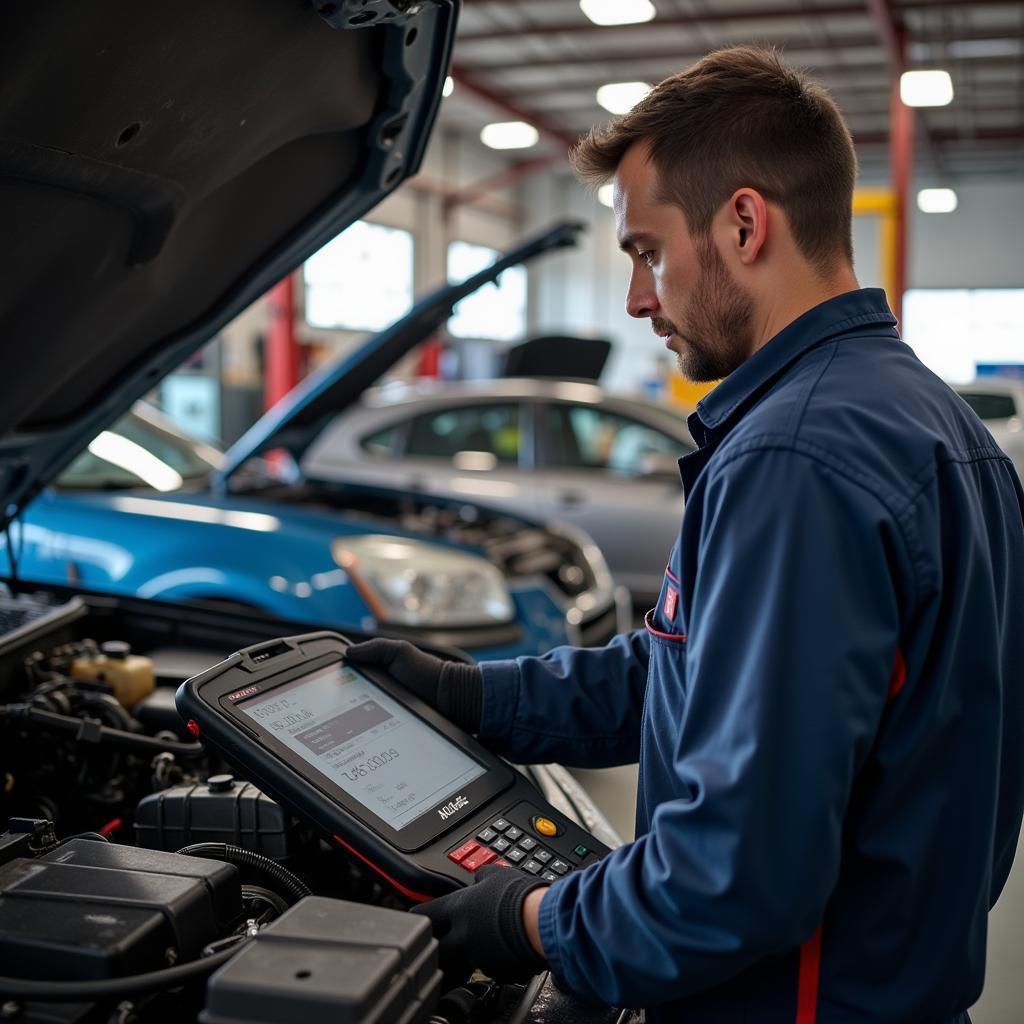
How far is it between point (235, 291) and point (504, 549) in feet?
7.21

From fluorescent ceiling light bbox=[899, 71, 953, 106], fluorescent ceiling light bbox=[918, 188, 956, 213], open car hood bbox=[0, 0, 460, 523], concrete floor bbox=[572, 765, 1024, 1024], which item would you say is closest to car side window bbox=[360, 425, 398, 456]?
concrete floor bbox=[572, 765, 1024, 1024]

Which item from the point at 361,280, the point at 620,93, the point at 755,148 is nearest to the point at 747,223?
the point at 755,148

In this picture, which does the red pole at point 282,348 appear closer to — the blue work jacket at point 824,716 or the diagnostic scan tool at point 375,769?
the diagnostic scan tool at point 375,769

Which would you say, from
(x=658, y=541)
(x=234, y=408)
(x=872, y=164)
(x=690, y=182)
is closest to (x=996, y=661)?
(x=690, y=182)

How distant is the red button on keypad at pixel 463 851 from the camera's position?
1.23 meters

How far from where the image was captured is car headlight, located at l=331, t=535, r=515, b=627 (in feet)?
11.2

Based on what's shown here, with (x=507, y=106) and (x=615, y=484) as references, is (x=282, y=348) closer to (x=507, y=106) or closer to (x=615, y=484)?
(x=507, y=106)

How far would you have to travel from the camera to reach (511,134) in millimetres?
14914

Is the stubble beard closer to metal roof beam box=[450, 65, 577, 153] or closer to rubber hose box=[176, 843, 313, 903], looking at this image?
rubber hose box=[176, 843, 313, 903]

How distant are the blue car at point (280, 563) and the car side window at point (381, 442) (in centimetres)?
194

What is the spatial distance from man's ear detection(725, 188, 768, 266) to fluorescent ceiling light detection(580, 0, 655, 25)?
9.73m

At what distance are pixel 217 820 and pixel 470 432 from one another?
15.2ft

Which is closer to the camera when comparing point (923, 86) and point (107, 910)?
point (107, 910)

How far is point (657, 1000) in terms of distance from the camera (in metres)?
0.98
